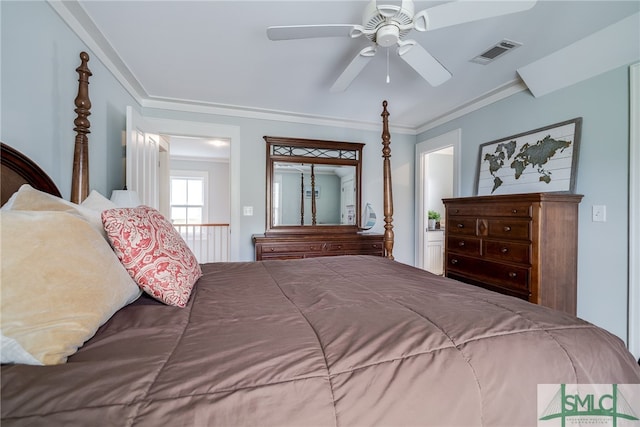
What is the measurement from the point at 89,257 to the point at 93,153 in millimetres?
1914

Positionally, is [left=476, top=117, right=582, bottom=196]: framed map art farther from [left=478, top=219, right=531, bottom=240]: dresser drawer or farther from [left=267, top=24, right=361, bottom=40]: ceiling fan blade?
[left=267, top=24, right=361, bottom=40]: ceiling fan blade

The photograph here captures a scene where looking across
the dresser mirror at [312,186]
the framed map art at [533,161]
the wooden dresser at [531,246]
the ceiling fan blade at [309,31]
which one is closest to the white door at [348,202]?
the dresser mirror at [312,186]

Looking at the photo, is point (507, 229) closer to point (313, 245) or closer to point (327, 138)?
point (313, 245)

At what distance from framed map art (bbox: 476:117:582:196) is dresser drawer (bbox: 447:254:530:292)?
766 mm

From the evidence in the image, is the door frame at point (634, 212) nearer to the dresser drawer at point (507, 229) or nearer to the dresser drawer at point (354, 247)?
the dresser drawer at point (507, 229)

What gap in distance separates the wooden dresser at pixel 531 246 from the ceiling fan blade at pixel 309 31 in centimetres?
176

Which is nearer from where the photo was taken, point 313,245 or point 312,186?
point 313,245

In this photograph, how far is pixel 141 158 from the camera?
263 centimetres

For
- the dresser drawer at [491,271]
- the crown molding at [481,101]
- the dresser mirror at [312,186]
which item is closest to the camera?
the dresser drawer at [491,271]

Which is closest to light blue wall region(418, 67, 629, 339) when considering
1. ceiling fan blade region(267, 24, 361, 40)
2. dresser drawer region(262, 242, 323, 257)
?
ceiling fan blade region(267, 24, 361, 40)

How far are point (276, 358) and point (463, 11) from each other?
5.53 ft

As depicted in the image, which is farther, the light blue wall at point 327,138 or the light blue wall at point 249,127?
the light blue wall at point 327,138

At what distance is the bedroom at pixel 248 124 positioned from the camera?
146cm

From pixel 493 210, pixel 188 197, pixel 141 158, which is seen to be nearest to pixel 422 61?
pixel 493 210
